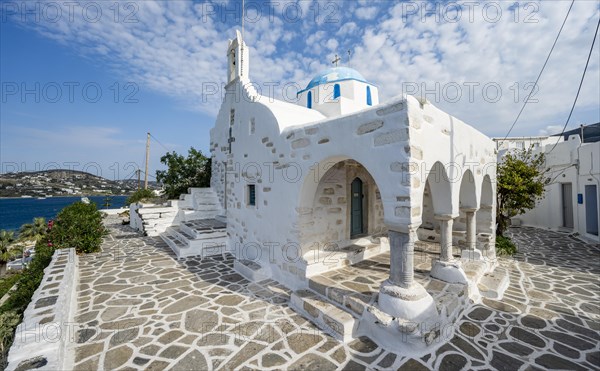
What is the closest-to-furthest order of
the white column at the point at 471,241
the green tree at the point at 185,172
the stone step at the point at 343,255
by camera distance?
the stone step at the point at 343,255
the white column at the point at 471,241
the green tree at the point at 185,172

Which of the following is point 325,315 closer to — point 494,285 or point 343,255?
point 343,255

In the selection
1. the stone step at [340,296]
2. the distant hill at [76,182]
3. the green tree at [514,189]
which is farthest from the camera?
the distant hill at [76,182]

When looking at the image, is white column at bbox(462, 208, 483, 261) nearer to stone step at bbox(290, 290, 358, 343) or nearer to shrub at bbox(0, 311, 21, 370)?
stone step at bbox(290, 290, 358, 343)

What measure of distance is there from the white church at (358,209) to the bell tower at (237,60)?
0.06 meters

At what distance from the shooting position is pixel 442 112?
4.56 m

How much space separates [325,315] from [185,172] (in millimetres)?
11675

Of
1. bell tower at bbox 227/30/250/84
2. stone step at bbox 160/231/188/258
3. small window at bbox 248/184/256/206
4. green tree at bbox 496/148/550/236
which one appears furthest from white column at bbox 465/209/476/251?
bell tower at bbox 227/30/250/84

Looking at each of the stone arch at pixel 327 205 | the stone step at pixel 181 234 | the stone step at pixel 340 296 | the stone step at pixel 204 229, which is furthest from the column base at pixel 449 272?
the stone step at pixel 181 234

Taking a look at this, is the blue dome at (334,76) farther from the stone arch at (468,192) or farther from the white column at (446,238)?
the white column at (446,238)

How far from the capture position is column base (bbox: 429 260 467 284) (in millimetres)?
4847

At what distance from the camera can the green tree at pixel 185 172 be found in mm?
13398

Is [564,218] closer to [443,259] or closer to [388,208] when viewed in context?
[443,259]

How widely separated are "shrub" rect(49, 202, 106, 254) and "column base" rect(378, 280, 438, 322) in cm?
920

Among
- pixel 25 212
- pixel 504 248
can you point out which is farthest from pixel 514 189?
pixel 25 212
